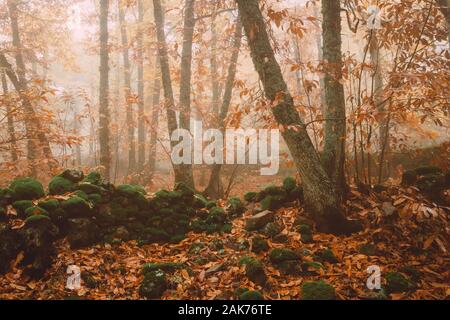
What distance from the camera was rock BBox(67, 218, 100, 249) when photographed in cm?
465

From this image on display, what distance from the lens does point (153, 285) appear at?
3979 millimetres

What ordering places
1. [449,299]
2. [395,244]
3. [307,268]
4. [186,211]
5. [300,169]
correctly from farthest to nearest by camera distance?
1. [186,211]
2. [300,169]
3. [395,244]
4. [307,268]
5. [449,299]

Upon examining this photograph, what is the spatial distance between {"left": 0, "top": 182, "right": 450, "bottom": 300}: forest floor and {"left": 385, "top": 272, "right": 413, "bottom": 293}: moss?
0.18 feet

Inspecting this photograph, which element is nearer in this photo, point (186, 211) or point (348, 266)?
point (348, 266)

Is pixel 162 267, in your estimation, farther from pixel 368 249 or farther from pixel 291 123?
pixel 368 249

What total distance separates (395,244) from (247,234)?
2.09 metres

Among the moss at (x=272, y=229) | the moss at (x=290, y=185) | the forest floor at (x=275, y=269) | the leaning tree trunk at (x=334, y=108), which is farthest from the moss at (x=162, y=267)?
the leaning tree trunk at (x=334, y=108)

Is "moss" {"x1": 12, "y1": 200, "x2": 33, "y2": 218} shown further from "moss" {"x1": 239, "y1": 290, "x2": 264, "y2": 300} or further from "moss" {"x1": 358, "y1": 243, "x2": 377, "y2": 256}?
"moss" {"x1": 358, "y1": 243, "x2": 377, "y2": 256}

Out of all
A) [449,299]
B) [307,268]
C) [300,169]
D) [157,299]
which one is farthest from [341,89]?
[157,299]

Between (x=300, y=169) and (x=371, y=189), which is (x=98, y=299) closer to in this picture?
(x=300, y=169)

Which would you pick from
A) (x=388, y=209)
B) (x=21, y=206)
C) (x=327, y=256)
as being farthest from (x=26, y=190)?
(x=388, y=209)

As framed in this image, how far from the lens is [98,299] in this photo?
3.88 meters

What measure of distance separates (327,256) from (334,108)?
2.31 m

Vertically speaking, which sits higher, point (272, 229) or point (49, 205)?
point (49, 205)
